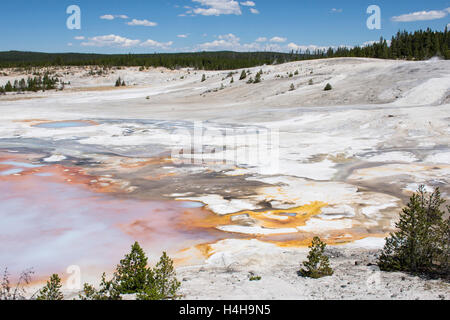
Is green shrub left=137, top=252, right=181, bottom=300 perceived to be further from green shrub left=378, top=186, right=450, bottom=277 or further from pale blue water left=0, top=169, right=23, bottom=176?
pale blue water left=0, top=169, right=23, bottom=176

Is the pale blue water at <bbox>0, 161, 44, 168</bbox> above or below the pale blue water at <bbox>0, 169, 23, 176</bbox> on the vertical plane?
above

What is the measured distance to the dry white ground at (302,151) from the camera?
6.23 m

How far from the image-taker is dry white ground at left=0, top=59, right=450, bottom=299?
20.5ft

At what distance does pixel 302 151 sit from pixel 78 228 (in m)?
10.1

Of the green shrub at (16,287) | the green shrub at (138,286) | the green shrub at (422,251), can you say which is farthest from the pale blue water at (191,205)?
the green shrub at (422,251)

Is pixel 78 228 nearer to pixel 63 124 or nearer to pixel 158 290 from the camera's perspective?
pixel 158 290

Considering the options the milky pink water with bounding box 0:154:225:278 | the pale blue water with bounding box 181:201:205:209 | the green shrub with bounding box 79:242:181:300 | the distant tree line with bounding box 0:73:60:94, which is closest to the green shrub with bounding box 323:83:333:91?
the pale blue water with bounding box 181:201:205:209

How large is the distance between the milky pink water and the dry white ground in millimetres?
1062

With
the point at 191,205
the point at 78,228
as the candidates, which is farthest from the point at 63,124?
the point at 78,228

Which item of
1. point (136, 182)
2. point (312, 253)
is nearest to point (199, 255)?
point (312, 253)

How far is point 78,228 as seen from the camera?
8.98m

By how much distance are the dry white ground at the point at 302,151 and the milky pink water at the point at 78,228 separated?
1.06 meters

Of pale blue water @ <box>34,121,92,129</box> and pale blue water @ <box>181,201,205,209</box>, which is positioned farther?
pale blue water @ <box>34,121,92,129</box>
